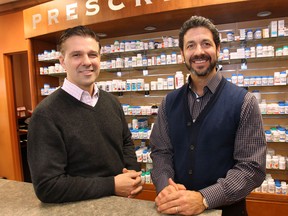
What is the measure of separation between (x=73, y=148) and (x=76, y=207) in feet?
1.13

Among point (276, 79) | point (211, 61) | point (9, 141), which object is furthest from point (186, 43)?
point (9, 141)

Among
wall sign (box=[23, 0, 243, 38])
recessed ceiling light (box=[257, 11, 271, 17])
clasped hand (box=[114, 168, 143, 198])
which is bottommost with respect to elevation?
clasped hand (box=[114, 168, 143, 198])

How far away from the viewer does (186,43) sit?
57.6 inches

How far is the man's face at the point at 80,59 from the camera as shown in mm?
1403

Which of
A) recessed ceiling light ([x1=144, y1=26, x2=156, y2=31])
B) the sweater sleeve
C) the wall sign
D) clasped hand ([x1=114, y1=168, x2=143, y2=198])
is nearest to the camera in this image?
the sweater sleeve

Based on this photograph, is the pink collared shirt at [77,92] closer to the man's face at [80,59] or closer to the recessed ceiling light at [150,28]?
the man's face at [80,59]

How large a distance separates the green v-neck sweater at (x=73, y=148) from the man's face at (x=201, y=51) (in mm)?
641

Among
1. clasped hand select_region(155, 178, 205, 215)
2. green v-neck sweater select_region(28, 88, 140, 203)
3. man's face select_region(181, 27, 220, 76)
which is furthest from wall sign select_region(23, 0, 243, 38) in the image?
clasped hand select_region(155, 178, 205, 215)

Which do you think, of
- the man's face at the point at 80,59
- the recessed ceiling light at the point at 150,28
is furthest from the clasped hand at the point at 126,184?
the recessed ceiling light at the point at 150,28

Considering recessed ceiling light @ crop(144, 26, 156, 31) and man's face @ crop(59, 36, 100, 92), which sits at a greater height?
recessed ceiling light @ crop(144, 26, 156, 31)

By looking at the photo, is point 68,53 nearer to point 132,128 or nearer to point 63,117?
point 63,117

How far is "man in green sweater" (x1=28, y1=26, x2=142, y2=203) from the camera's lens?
1.14 m

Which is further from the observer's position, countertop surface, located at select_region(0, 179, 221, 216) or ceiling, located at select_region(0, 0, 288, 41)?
ceiling, located at select_region(0, 0, 288, 41)

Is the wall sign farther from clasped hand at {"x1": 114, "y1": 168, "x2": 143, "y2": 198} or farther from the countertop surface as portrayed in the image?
the countertop surface
